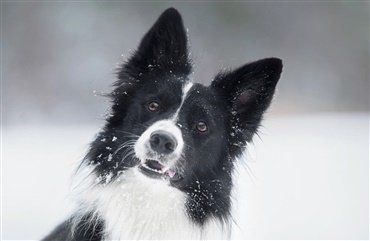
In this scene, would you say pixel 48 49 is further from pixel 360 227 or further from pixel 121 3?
pixel 360 227

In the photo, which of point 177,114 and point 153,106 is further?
point 153,106

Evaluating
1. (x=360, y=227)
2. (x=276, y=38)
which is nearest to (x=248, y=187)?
(x=360, y=227)

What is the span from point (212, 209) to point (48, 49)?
49.4 feet

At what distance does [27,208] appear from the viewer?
7074mm

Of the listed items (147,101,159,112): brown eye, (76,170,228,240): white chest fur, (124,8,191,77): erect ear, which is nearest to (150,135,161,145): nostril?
(76,170,228,240): white chest fur

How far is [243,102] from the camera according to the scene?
4.46 m

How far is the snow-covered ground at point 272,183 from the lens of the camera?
21.0ft

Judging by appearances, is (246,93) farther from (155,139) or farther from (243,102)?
(155,139)

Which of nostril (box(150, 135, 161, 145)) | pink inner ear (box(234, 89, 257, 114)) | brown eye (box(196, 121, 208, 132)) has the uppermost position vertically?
pink inner ear (box(234, 89, 257, 114))

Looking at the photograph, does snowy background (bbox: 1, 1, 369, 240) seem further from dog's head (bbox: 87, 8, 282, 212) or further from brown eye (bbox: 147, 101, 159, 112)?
A: brown eye (bbox: 147, 101, 159, 112)

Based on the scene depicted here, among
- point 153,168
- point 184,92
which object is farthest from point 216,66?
point 153,168

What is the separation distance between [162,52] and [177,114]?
2.31 ft

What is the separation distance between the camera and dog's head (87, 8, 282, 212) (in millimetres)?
3869

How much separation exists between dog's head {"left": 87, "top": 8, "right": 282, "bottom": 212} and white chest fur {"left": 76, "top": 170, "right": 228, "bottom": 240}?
0.31 ft
